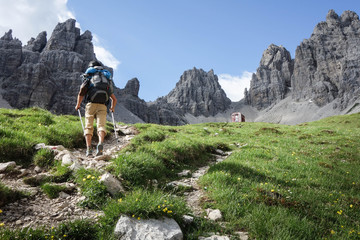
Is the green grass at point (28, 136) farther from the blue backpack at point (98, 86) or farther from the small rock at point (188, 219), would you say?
the small rock at point (188, 219)

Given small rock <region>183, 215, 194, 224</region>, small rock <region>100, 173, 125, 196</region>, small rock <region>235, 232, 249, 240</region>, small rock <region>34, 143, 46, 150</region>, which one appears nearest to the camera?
small rock <region>235, 232, 249, 240</region>

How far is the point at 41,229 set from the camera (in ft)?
12.6

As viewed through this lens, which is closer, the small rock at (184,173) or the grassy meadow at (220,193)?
the grassy meadow at (220,193)

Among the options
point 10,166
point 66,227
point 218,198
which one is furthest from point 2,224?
point 218,198

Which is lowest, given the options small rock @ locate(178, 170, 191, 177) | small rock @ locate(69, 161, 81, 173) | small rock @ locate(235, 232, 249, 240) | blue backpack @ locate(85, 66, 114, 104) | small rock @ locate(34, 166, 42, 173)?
small rock @ locate(235, 232, 249, 240)

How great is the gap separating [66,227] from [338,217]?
22.5 ft

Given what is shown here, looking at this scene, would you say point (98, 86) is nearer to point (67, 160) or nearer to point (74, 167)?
point (67, 160)

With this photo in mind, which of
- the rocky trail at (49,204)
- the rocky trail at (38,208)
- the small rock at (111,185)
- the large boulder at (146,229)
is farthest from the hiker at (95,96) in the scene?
the large boulder at (146,229)

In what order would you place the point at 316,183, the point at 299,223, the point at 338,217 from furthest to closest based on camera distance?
the point at 316,183, the point at 338,217, the point at 299,223

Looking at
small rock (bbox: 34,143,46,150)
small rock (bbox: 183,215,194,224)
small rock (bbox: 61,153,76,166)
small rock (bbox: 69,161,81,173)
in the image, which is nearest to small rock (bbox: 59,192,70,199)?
small rock (bbox: 69,161,81,173)

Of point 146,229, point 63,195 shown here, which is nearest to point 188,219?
point 146,229

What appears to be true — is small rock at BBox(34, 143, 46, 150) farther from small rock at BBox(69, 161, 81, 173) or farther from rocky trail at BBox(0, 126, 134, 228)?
small rock at BBox(69, 161, 81, 173)

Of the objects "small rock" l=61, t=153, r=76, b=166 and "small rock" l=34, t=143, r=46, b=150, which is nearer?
"small rock" l=61, t=153, r=76, b=166

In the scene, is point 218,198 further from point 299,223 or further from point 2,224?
point 2,224
